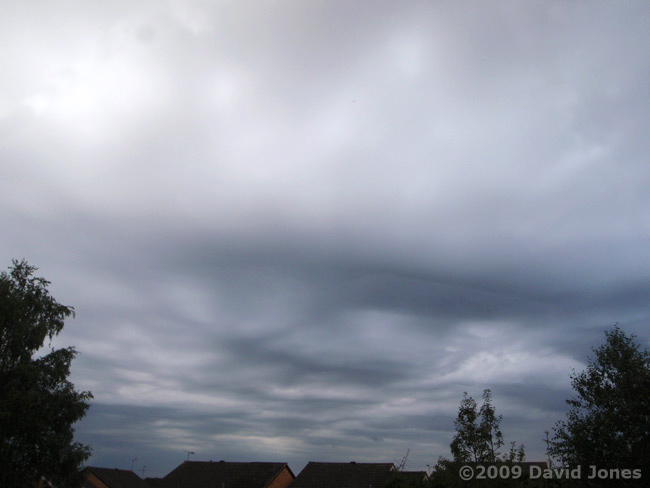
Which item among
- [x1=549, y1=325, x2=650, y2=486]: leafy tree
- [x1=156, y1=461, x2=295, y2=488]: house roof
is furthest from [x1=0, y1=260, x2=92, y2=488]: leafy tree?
[x1=156, y1=461, x2=295, y2=488]: house roof

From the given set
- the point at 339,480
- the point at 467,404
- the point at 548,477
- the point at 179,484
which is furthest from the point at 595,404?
the point at 179,484

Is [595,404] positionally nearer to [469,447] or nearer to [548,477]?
[469,447]

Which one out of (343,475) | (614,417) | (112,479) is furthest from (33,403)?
Result: (112,479)

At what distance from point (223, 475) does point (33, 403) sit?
56510 mm

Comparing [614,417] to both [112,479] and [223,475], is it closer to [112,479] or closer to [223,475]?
[223,475]

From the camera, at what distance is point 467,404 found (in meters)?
40.7

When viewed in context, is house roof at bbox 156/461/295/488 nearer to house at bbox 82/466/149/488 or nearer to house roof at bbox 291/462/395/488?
house roof at bbox 291/462/395/488

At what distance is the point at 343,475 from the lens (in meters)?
78.4

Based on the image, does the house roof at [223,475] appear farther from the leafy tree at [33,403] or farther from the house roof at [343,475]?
the leafy tree at [33,403]

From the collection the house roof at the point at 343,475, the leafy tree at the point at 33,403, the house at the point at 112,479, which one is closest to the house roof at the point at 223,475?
the house roof at the point at 343,475

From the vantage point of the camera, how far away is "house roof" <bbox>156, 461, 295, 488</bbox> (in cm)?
8250

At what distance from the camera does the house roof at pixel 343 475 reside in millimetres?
75188

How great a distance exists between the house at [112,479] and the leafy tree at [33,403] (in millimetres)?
46707

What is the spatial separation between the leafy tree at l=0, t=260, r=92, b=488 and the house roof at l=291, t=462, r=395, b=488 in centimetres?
4573
